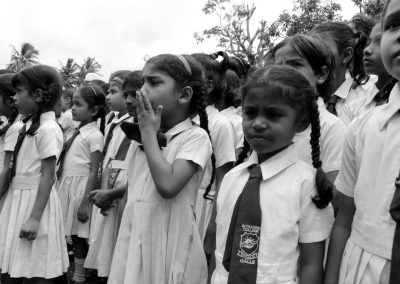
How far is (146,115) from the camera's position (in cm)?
207

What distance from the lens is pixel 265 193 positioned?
1578 mm

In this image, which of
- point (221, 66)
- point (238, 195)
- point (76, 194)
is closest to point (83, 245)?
point (76, 194)

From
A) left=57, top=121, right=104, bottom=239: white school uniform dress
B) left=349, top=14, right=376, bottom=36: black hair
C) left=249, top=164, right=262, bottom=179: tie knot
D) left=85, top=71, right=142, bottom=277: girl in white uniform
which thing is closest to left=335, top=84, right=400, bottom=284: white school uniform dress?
left=249, top=164, right=262, bottom=179: tie knot

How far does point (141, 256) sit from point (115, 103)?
249 centimetres

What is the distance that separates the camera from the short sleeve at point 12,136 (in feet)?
10.7

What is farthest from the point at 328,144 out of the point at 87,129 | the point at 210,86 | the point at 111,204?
the point at 87,129

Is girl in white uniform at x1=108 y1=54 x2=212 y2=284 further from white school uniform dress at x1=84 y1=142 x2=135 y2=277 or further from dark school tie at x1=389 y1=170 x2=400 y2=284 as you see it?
dark school tie at x1=389 y1=170 x2=400 y2=284

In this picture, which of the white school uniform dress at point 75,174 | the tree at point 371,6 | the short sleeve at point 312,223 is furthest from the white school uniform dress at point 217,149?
the tree at point 371,6

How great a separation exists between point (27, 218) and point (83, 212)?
978 mm

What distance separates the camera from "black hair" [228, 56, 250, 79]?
384 centimetres

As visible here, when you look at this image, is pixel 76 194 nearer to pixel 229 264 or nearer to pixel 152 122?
pixel 152 122

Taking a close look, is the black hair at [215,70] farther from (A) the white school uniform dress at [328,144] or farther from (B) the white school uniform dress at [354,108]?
(A) the white school uniform dress at [328,144]

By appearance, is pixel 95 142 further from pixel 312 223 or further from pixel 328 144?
pixel 312 223

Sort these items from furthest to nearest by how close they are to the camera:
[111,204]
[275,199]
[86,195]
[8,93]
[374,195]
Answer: [86,195], [8,93], [111,204], [275,199], [374,195]
